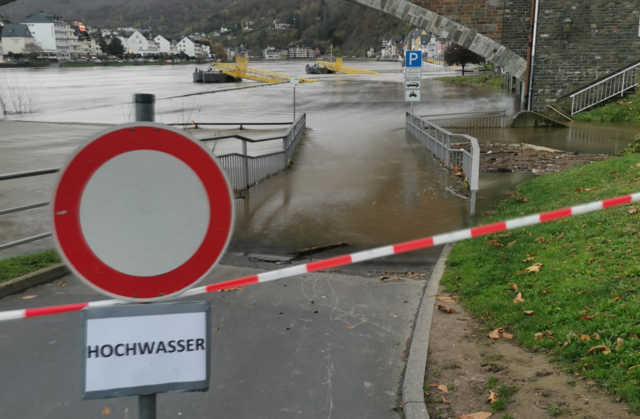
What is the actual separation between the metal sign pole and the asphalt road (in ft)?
5.68

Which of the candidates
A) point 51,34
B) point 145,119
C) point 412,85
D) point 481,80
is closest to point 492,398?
point 145,119

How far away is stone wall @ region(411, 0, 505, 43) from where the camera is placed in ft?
83.0

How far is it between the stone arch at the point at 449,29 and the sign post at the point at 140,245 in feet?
80.7

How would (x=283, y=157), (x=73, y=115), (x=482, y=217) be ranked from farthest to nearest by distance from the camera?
(x=73, y=115), (x=283, y=157), (x=482, y=217)

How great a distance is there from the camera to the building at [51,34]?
17112cm

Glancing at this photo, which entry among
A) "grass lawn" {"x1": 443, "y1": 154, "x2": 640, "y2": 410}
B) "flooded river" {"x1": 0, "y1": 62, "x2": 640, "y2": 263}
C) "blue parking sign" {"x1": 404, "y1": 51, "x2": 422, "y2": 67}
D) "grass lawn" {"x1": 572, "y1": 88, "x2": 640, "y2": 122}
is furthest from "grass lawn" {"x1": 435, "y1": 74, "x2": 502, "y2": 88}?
"grass lawn" {"x1": 443, "y1": 154, "x2": 640, "y2": 410}

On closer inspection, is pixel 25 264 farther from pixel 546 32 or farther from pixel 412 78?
pixel 546 32

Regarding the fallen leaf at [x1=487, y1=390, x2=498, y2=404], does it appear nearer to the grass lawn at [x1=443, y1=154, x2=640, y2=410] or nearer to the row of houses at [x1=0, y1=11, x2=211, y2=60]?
the grass lawn at [x1=443, y1=154, x2=640, y2=410]

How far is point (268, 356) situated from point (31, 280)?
9.98ft

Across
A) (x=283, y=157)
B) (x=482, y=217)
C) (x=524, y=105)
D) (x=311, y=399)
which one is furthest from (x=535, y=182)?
(x=524, y=105)

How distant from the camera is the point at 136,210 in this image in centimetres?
220

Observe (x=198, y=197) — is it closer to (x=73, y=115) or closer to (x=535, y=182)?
(x=535, y=182)

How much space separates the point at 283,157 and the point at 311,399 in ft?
36.5

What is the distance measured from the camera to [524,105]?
26.2 meters
